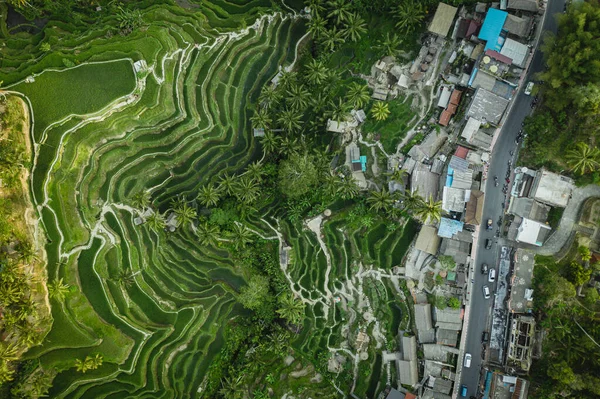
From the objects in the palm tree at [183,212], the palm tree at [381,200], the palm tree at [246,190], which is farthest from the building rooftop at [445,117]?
the palm tree at [183,212]

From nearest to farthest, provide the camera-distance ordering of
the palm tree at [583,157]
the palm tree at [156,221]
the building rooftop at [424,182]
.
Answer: the palm tree at [583,157]
the palm tree at [156,221]
the building rooftop at [424,182]

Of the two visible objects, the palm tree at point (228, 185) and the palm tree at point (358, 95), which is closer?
the palm tree at point (228, 185)

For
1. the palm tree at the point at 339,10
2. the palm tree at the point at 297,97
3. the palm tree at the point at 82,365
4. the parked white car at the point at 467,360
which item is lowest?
the palm tree at the point at 82,365

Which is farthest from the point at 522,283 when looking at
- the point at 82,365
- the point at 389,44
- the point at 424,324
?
the point at 82,365

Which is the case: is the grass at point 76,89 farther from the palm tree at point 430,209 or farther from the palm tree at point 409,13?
the palm tree at point 430,209

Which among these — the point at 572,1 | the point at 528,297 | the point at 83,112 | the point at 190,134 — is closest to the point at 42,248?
the point at 83,112

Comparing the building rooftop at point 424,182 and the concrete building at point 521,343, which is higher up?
the building rooftop at point 424,182

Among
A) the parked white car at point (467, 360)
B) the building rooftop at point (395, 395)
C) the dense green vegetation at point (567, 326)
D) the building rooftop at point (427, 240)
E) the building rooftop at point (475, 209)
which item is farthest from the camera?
the building rooftop at point (427, 240)
